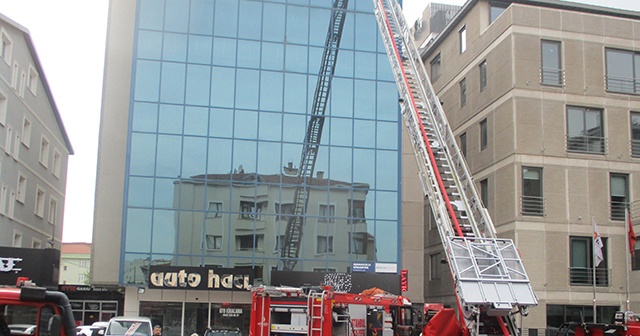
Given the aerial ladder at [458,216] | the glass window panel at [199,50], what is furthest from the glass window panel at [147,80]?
the aerial ladder at [458,216]

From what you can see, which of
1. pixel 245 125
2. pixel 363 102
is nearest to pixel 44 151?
pixel 245 125

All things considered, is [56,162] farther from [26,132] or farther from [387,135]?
[387,135]

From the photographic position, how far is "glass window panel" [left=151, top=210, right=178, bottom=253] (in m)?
33.3

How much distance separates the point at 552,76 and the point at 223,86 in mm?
15415

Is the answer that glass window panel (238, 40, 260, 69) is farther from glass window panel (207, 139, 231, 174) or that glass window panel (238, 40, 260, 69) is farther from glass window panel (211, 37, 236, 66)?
glass window panel (207, 139, 231, 174)

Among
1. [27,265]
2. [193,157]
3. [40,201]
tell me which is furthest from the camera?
[40,201]

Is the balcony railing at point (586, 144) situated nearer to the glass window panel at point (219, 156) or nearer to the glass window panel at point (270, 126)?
the glass window panel at point (270, 126)

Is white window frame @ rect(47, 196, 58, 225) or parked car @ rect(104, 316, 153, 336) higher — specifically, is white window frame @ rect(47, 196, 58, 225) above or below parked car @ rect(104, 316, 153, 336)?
above

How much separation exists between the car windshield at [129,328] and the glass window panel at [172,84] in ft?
48.8

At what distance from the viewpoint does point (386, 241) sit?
3516 centimetres

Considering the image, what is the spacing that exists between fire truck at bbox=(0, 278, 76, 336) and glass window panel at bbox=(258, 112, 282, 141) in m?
26.6

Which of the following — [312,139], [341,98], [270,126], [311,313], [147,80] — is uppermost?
[147,80]

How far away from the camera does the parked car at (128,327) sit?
21.7m

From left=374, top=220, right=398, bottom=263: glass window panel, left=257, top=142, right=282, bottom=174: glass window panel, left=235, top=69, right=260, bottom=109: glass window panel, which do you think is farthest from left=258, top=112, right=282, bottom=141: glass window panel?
left=374, top=220, right=398, bottom=263: glass window panel
